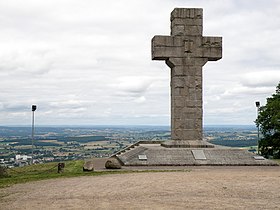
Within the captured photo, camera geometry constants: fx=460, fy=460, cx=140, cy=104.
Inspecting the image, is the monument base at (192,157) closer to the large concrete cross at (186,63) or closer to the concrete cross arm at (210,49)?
the large concrete cross at (186,63)

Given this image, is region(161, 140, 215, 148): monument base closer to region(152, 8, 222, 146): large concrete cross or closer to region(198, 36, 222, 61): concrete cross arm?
region(152, 8, 222, 146): large concrete cross

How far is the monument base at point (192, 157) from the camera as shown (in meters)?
23.5

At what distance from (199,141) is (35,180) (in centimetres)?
1094

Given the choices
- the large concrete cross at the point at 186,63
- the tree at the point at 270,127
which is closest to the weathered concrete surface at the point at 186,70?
the large concrete cross at the point at 186,63

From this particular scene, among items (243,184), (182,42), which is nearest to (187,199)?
(243,184)

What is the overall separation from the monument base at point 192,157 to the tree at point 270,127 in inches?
460

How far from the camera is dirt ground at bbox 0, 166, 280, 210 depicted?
467 inches

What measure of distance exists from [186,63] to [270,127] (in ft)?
44.8

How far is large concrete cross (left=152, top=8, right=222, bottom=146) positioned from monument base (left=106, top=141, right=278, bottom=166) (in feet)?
3.41

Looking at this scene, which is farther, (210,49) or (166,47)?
(210,49)

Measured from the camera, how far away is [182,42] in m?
25.7

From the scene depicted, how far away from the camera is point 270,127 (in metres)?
36.3

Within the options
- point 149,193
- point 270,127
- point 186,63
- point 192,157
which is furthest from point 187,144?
point 270,127

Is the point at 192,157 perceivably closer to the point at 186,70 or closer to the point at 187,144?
the point at 187,144
